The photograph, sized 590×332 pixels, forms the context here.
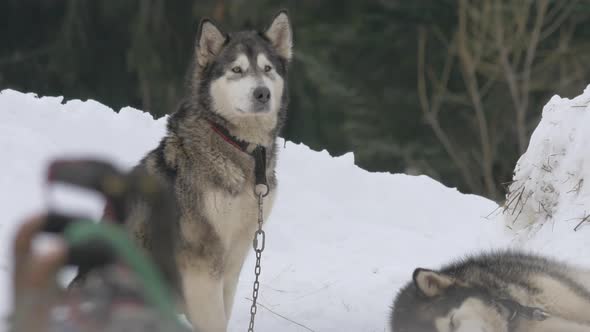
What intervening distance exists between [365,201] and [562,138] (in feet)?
9.34

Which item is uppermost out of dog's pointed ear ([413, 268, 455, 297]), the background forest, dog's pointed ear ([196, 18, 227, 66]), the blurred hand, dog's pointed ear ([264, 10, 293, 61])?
the background forest

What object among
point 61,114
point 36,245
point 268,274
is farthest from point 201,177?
point 61,114

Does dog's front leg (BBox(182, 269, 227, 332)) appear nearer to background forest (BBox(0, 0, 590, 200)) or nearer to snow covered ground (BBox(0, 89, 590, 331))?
snow covered ground (BBox(0, 89, 590, 331))

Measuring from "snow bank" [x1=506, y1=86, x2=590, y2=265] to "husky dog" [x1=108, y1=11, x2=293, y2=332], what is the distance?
2052mm

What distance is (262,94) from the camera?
173 inches

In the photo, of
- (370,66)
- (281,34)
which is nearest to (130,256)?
(281,34)

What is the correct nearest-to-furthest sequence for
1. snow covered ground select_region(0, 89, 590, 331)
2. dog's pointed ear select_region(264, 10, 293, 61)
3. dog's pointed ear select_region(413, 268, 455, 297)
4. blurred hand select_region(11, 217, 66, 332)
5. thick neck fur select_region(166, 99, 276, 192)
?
blurred hand select_region(11, 217, 66, 332)
dog's pointed ear select_region(413, 268, 455, 297)
thick neck fur select_region(166, 99, 276, 192)
dog's pointed ear select_region(264, 10, 293, 61)
snow covered ground select_region(0, 89, 590, 331)

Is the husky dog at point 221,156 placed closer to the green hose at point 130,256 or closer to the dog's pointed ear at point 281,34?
the dog's pointed ear at point 281,34

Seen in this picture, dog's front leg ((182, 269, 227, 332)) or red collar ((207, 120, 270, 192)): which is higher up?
red collar ((207, 120, 270, 192))

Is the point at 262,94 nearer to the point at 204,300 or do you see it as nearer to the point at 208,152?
the point at 208,152

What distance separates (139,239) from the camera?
156 inches

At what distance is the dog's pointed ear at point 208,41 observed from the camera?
4426 millimetres

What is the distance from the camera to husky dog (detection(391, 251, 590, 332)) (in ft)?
12.8

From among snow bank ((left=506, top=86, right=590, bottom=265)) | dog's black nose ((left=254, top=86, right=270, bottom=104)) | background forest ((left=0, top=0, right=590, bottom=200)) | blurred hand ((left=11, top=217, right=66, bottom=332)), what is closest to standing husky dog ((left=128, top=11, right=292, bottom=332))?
dog's black nose ((left=254, top=86, right=270, bottom=104))
